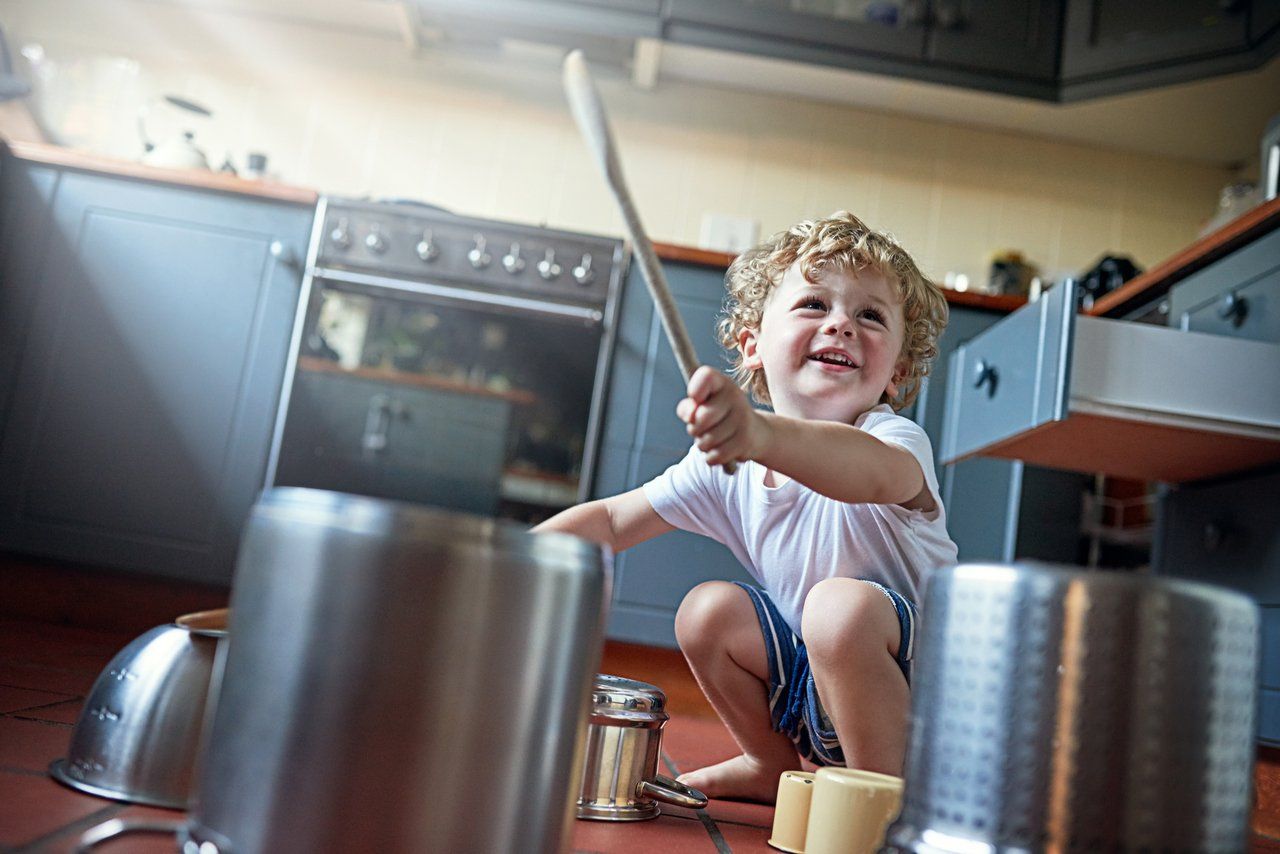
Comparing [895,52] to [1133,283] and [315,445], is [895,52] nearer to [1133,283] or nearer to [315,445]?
[1133,283]

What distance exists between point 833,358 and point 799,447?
354mm

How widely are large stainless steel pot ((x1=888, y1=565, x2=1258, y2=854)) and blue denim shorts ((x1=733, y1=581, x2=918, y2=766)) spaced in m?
0.51

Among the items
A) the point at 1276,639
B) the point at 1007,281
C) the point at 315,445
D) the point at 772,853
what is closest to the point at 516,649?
the point at 772,853

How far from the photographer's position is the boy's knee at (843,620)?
2.81 feet

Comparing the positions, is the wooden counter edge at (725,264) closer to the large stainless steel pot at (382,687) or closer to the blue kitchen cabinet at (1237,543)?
the blue kitchen cabinet at (1237,543)

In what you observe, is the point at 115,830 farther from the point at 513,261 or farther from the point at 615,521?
the point at 513,261

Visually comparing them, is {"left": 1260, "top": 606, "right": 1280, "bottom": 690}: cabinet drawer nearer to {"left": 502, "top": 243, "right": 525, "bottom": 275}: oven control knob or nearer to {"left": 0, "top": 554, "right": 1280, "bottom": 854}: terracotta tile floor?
{"left": 0, "top": 554, "right": 1280, "bottom": 854}: terracotta tile floor

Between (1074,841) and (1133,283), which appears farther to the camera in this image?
(1133,283)

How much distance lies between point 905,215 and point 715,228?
18.1 inches

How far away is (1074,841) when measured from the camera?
0.44 meters

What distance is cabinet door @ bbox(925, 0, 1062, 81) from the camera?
7.56 feet

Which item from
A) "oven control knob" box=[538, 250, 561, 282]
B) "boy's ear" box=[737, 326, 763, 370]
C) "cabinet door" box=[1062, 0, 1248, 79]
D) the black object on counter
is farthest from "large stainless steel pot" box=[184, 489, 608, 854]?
"cabinet door" box=[1062, 0, 1248, 79]

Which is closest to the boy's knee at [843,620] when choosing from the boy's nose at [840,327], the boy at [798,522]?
the boy at [798,522]

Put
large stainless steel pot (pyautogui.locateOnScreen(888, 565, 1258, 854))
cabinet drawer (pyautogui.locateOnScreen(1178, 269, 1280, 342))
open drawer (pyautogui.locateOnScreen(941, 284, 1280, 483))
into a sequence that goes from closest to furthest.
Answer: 1. large stainless steel pot (pyautogui.locateOnScreen(888, 565, 1258, 854))
2. open drawer (pyautogui.locateOnScreen(941, 284, 1280, 483))
3. cabinet drawer (pyautogui.locateOnScreen(1178, 269, 1280, 342))
